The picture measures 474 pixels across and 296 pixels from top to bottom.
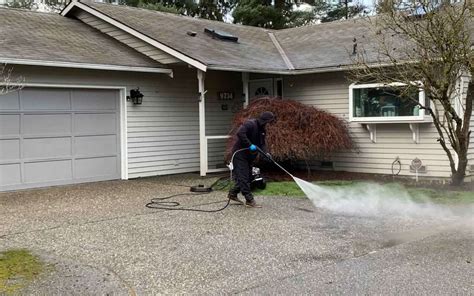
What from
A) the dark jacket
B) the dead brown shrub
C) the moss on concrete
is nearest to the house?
the dead brown shrub

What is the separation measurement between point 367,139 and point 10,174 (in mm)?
8215

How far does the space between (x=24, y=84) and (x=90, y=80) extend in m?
1.66

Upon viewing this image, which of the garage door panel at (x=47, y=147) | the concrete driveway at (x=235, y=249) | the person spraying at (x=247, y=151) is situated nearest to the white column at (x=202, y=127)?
the garage door panel at (x=47, y=147)

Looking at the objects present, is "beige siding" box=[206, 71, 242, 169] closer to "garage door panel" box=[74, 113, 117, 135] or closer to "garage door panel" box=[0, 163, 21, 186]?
"garage door panel" box=[74, 113, 117, 135]

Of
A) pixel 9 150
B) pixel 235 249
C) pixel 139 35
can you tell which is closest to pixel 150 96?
pixel 139 35

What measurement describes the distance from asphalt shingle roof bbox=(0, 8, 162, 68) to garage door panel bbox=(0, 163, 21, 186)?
225cm

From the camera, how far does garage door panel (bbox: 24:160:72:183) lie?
11367mm

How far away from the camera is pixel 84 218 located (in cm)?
830

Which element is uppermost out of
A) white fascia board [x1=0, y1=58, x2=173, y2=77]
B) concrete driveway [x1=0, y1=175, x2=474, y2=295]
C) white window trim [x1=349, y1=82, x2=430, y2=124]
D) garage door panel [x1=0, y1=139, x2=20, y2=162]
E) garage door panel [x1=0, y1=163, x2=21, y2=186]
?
white fascia board [x1=0, y1=58, x2=173, y2=77]

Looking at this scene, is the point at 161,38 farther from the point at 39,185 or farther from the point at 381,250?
the point at 381,250

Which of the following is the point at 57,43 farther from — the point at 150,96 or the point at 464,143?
the point at 464,143

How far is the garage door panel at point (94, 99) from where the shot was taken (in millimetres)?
12164

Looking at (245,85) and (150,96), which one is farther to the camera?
(245,85)

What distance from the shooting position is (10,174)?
11.1 metres
